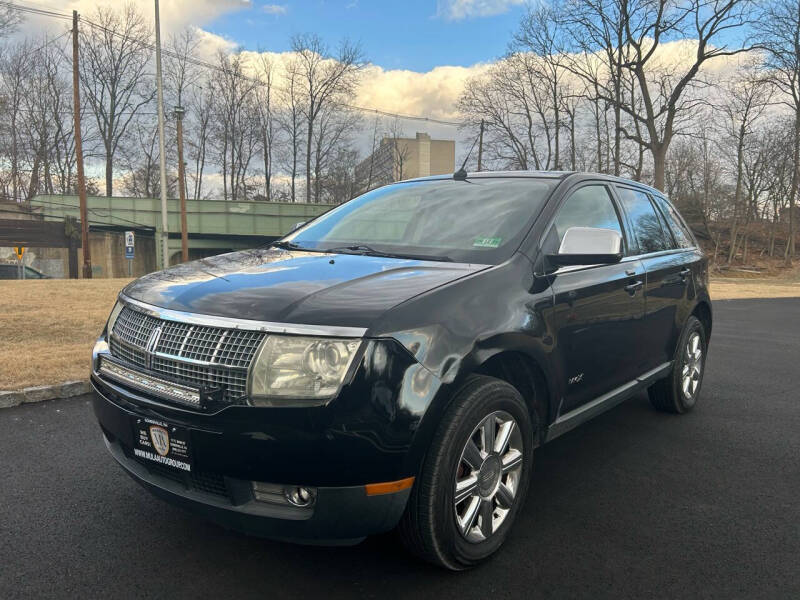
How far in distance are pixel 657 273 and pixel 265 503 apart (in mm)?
3123

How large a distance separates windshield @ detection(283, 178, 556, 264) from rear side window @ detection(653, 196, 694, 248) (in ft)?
6.10

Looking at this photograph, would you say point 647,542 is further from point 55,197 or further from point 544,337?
point 55,197

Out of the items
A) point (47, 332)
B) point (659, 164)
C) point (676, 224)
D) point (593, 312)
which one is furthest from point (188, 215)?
point (593, 312)

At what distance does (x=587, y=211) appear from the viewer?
Result: 358 centimetres

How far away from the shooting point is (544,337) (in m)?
2.81

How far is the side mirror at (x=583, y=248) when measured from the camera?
9.61ft

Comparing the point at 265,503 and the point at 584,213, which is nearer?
the point at 265,503

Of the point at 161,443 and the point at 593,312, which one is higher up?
the point at 593,312

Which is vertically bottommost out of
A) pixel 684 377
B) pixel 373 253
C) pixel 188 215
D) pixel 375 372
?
pixel 684 377

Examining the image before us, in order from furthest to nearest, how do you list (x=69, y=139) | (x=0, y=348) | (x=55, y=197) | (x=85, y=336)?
1. (x=69, y=139)
2. (x=55, y=197)
3. (x=85, y=336)
4. (x=0, y=348)

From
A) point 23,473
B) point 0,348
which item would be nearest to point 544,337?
point 23,473

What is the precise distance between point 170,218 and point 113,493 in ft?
117

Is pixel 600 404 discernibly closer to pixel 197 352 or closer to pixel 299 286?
pixel 299 286

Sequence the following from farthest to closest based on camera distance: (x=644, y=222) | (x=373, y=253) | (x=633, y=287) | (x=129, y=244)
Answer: (x=129, y=244) < (x=644, y=222) < (x=633, y=287) < (x=373, y=253)
